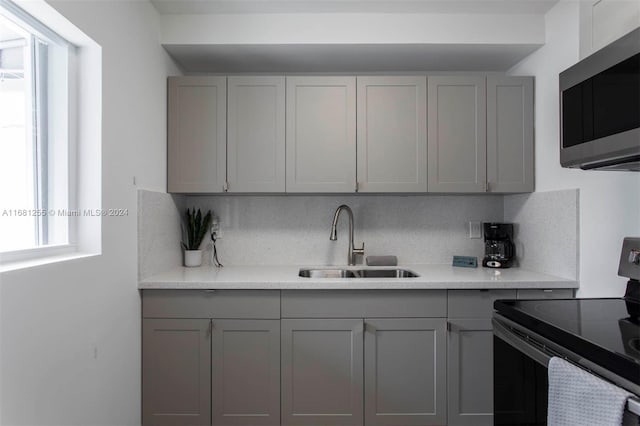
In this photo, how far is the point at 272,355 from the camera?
2.12 meters

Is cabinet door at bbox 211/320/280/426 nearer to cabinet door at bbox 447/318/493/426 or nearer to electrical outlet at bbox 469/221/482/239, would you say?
cabinet door at bbox 447/318/493/426

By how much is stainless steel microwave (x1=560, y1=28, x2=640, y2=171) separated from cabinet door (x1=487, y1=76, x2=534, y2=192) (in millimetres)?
1035

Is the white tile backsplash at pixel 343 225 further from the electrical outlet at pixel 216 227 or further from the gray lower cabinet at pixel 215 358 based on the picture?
the gray lower cabinet at pixel 215 358

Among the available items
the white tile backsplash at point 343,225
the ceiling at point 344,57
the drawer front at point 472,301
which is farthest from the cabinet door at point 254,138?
the drawer front at point 472,301

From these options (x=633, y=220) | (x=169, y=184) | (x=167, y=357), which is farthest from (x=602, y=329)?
(x=169, y=184)

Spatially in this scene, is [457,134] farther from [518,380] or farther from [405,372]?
[518,380]

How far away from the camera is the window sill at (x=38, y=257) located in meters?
1.29

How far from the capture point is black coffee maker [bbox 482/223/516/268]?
101 inches

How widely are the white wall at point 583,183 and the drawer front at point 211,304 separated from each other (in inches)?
63.3

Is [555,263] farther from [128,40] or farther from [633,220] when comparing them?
Result: [128,40]

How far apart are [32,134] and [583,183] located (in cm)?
248

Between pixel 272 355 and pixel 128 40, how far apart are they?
1.76 m

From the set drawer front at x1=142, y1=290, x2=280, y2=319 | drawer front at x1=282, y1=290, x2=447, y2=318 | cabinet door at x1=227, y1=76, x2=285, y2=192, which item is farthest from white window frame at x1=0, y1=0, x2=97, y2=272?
drawer front at x1=282, y1=290, x2=447, y2=318

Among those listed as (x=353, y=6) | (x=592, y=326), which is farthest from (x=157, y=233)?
(x=592, y=326)
